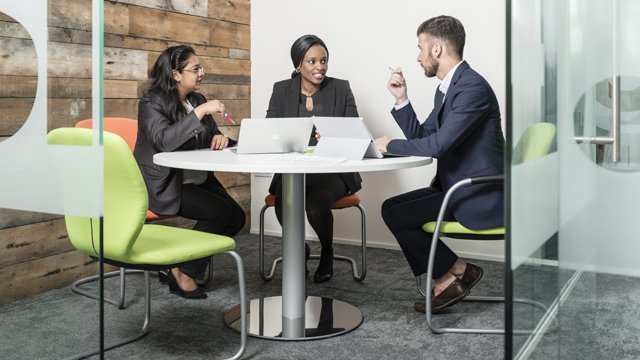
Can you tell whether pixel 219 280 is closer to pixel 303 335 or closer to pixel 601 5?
pixel 303 335

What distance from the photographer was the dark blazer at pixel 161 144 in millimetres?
2988

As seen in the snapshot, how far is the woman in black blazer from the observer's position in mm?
3543

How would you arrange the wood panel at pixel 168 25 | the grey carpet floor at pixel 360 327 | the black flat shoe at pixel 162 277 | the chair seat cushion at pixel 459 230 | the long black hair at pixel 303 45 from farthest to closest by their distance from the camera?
1. the wood panel at pixel 168 25
2. the long black hair at pixel 303 45
3. the black flat shoe at pixel 162 277
4. the chair seat cushion at pixel 459 230
5. the grey carpet floor at pixel 360 327

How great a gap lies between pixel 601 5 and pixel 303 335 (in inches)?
64.4

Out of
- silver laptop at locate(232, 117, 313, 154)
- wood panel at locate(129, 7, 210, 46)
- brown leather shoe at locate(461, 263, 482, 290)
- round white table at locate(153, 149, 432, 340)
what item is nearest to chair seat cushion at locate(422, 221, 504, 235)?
round white table at locate(153, 149, 432, 340)

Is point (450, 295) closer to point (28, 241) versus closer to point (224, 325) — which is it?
point (224, 325)

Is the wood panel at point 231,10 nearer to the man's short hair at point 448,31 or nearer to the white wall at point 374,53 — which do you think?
the white wall at point 374,53

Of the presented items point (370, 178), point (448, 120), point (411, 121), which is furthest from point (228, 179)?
point (448, 120)

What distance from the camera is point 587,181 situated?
7.08ft

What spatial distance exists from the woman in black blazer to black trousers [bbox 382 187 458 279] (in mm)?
567

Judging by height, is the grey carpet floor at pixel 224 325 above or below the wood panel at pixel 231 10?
below

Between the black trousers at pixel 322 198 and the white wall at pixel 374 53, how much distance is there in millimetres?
928

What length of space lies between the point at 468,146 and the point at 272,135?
825 mm

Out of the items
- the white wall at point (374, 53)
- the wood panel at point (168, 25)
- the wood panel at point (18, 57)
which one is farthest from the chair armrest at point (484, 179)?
the wood panel at point (168, 25)
